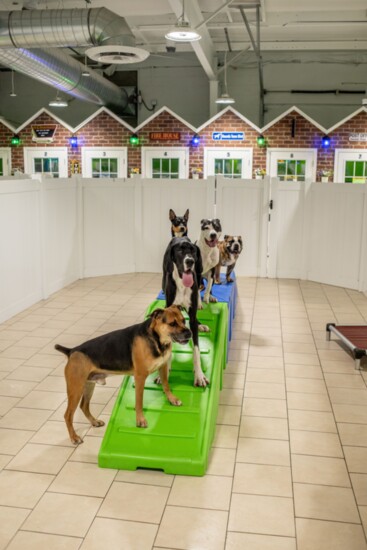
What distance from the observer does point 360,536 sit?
2906 millimetres

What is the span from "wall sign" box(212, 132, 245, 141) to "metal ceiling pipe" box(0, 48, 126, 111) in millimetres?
2704

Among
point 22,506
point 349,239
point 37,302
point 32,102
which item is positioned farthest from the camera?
point 32,102

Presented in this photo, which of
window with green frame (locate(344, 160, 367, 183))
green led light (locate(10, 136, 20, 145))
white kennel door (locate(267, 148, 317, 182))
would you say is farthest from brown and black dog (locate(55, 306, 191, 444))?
green led light (locate(10, 136, 20, 145))

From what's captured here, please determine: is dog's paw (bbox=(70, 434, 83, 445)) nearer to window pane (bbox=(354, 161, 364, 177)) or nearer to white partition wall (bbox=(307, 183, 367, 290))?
white partition wall (bbox=(307, 183, 367, 290))

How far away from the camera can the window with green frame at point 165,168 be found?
1378cm

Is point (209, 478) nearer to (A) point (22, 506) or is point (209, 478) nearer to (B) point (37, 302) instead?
(A) point (22, 506)

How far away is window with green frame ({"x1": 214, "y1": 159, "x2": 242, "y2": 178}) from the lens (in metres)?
13.5

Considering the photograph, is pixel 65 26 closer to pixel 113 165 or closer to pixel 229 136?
pixel 229 136

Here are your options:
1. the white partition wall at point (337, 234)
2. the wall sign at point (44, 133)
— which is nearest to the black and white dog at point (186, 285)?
the white partition wall at point (337, 234)

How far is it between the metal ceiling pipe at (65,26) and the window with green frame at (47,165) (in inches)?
278

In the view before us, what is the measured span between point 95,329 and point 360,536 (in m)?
4.19

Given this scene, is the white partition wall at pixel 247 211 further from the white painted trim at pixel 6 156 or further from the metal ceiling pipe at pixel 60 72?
the white painted trim at pixel 6 156

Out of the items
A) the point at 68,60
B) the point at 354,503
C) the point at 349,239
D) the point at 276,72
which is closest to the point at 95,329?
A: the point at 354,503

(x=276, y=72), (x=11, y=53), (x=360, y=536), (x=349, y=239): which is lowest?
(x=360, y=536)
